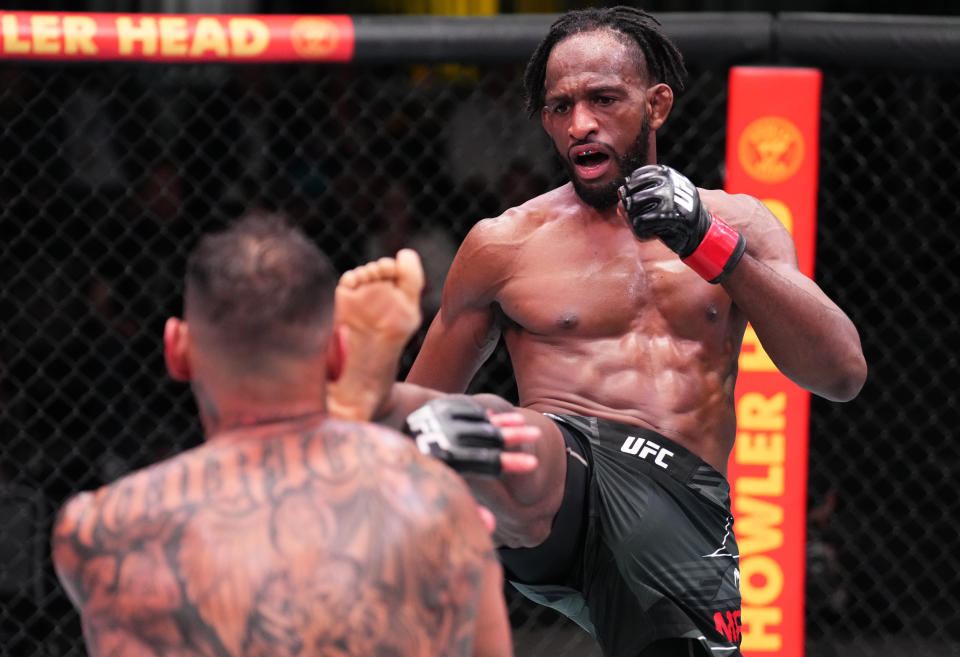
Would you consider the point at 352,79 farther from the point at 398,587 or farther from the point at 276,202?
the point at 398,587

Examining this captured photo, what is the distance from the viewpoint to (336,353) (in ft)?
4.25

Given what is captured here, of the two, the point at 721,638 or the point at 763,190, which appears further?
the point at 763,190

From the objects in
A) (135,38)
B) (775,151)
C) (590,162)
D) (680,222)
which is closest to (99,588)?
(680,222)

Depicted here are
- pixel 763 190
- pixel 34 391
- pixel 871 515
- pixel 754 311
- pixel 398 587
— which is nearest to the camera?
pixel 398 587

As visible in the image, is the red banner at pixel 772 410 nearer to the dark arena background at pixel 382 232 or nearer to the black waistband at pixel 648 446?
the dark arena background at pixel 382 232

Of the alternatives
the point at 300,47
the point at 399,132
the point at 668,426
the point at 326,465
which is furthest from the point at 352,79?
the point at 326,465

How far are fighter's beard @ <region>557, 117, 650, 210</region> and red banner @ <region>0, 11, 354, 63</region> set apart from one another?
958 mm

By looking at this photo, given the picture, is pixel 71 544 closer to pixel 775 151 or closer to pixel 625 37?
pixel 625 37

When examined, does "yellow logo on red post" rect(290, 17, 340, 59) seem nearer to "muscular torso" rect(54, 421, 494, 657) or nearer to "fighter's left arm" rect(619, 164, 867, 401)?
"fighter's left arm" rect(619, 164, 867, 401)

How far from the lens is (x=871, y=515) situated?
11.4 ft

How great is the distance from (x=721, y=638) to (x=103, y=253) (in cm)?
197

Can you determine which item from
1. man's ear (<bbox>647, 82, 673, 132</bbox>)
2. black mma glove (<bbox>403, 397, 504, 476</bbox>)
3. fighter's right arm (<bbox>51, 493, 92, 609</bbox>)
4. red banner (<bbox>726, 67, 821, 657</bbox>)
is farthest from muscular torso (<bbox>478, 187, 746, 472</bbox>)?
fighter's right arm (<bbox>51, 493, 92, 609</bbox>)

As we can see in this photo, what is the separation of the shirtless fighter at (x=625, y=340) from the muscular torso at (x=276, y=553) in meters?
0.64

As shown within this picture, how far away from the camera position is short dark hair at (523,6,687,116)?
7.39ft
